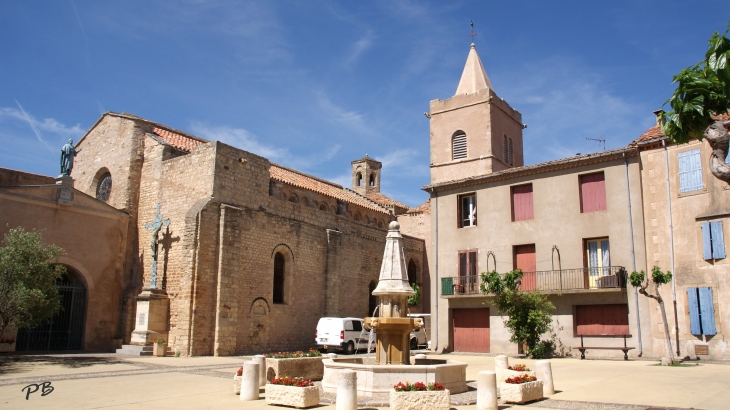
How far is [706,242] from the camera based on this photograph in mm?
17719

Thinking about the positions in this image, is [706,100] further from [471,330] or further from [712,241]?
[471,330]

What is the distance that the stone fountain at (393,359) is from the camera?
34.2 ft

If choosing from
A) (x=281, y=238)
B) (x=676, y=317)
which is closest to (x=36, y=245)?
(x=281, y=238)

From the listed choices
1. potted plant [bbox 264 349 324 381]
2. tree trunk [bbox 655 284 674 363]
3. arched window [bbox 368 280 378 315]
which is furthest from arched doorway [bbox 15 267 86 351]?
tree trunk [bbox 655 284 674 363]

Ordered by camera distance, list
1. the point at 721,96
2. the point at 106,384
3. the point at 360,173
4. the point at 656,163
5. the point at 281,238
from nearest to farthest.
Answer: the point at 721,96 < the point at 106,384 < the point at 656,163 < the point at 281,238 < the point at 360,173

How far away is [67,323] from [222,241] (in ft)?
22.1

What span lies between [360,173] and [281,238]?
21.6 meters

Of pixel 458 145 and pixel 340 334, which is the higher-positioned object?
pixel 458 145

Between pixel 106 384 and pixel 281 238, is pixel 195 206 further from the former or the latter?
pixel 106 384

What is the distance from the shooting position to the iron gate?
21.4 m

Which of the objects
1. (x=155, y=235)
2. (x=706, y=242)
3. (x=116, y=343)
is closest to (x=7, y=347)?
(x=116, y=343)

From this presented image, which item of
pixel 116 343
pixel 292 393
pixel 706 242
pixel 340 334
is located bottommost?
pixel 116 343

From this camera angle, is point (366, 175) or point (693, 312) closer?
point (693, 312)

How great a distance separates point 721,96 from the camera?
6.85 m
